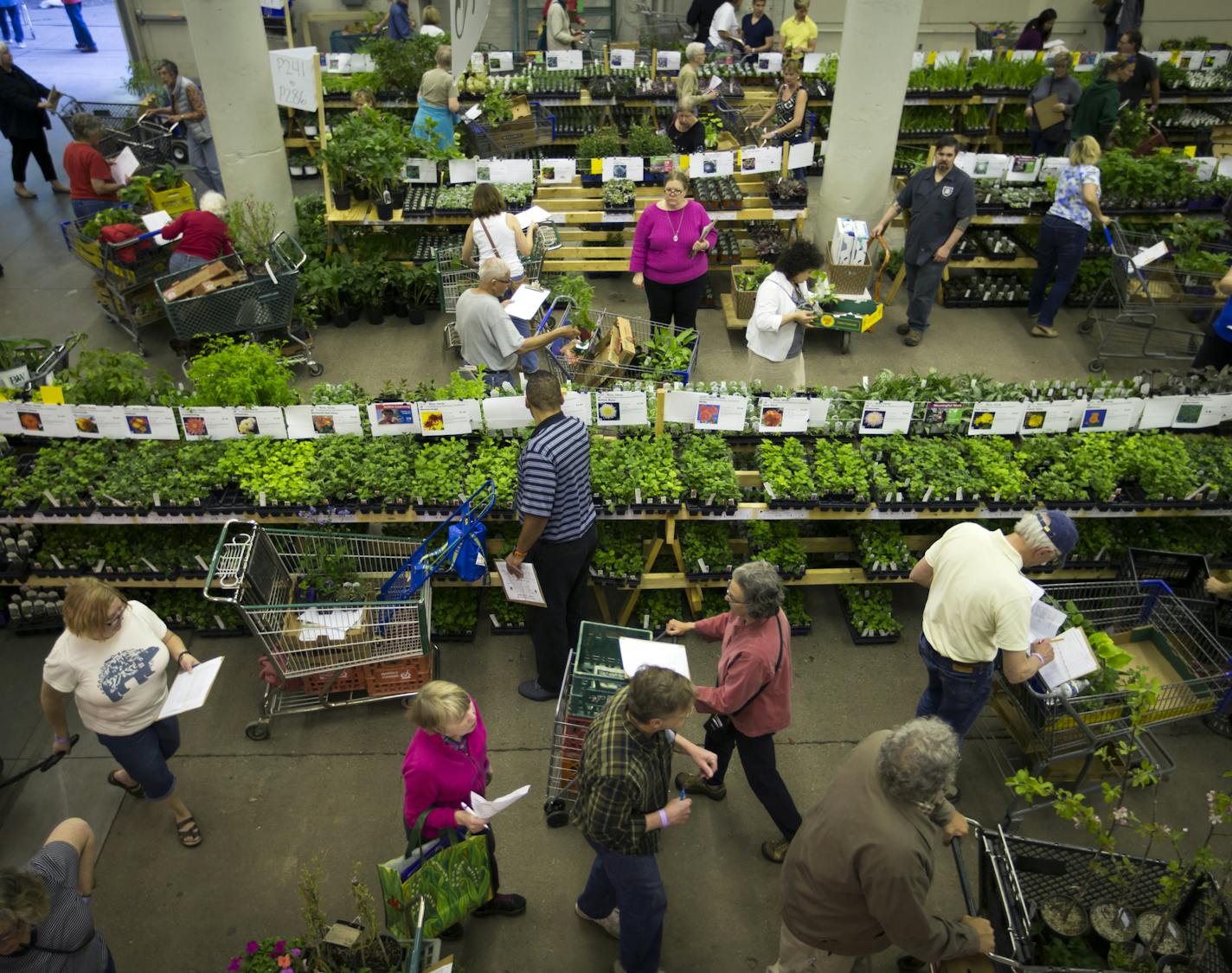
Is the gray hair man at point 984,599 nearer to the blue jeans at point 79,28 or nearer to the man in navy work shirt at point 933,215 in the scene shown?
the man in navy work shirt at point 933,215

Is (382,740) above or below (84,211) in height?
below

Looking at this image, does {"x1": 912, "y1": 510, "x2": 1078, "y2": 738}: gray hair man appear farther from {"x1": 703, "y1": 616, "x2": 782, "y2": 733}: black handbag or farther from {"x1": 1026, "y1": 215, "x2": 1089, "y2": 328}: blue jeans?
{"x1": 1026, "y1": 215, "x2": 1089, "y2": 328}: blue jeans

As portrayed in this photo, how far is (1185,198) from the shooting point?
9180 mm

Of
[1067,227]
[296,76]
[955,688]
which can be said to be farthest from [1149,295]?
[296,76]

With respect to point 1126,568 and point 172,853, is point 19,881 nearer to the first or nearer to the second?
point 172,853

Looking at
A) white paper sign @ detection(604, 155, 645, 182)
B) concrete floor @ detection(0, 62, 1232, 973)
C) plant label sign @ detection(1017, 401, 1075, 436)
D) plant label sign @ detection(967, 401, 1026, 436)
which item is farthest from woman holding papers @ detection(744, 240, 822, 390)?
white paper sign @ detection(604, 155, 645, 182)

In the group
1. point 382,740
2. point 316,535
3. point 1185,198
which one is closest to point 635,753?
point 382,740

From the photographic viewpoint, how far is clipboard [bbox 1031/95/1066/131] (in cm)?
1082

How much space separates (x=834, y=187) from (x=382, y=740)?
7.18m

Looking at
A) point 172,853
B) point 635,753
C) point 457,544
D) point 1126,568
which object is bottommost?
point 172,853

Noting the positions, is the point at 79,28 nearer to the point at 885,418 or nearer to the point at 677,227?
the point at 677,227

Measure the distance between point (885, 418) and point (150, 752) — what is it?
4.69m

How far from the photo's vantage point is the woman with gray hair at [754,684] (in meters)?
4.08

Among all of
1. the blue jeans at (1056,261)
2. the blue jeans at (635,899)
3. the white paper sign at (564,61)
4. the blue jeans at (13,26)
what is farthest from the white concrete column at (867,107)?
the blue jeans at (13,26)
